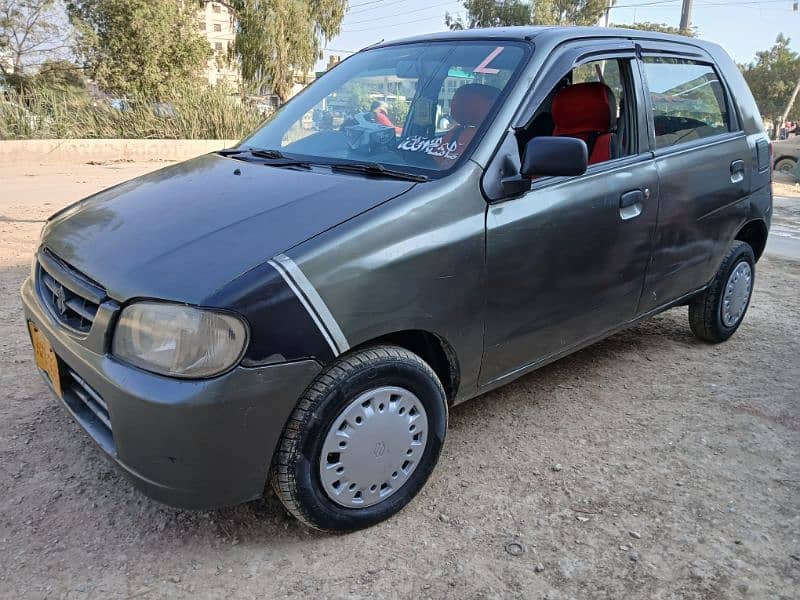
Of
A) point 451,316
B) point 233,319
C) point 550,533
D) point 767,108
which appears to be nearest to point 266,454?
point 233,319

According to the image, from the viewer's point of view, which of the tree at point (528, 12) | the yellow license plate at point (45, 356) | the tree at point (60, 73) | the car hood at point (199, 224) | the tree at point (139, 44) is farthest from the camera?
the tree at point (528, 12)

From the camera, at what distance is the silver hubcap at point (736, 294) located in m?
4.20

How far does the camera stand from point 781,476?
2.87m

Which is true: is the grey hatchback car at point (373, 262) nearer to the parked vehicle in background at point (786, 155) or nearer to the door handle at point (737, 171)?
the door handle at point (737, 171)

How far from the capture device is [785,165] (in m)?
18.2

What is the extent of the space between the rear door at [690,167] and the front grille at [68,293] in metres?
2.60

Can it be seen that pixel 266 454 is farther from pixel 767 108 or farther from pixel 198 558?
pixel 767 108

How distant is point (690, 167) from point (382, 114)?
1725mm

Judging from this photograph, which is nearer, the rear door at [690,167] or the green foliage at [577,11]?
the rear door at [690,167]

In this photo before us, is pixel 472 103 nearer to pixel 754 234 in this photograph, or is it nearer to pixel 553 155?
pixel 553 155

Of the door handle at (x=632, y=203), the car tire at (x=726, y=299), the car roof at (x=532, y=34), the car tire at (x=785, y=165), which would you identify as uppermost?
the car roof at (x=532, y=34)

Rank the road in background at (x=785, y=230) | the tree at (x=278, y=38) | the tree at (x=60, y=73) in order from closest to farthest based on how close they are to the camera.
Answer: the road in background at (x=785, y=230), the tree at (x=60, y=73), the tree at (x=278, y=38)

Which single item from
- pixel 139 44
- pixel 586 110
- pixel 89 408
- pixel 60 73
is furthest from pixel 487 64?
pixel 60 73

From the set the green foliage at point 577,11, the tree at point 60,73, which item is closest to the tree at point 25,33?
the tree at point 60,73
